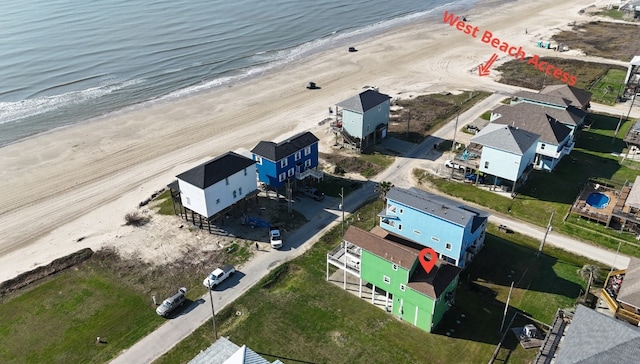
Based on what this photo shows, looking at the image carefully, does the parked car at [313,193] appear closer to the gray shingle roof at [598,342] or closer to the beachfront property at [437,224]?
the beachfront property at [437,224]

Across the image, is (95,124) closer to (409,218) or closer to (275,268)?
(275,268)

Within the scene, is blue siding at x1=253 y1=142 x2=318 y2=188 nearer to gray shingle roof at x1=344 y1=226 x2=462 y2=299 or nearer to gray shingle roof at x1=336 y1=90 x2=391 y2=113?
gray shingle roof at x1=336 y1=90 x2=391 y2=113

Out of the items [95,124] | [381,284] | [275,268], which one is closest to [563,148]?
[381,284]

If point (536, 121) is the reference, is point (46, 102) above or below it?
below

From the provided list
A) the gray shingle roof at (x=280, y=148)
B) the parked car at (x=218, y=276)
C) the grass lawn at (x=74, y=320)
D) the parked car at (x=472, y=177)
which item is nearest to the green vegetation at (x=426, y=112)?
the parked car at (x=472, y=177)

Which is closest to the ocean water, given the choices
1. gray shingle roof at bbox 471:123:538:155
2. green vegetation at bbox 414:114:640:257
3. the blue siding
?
the blue siding

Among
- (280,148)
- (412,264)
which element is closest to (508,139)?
(412,264)

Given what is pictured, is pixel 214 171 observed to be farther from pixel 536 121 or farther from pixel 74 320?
pixel 536 121

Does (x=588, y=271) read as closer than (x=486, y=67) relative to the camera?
Yes
